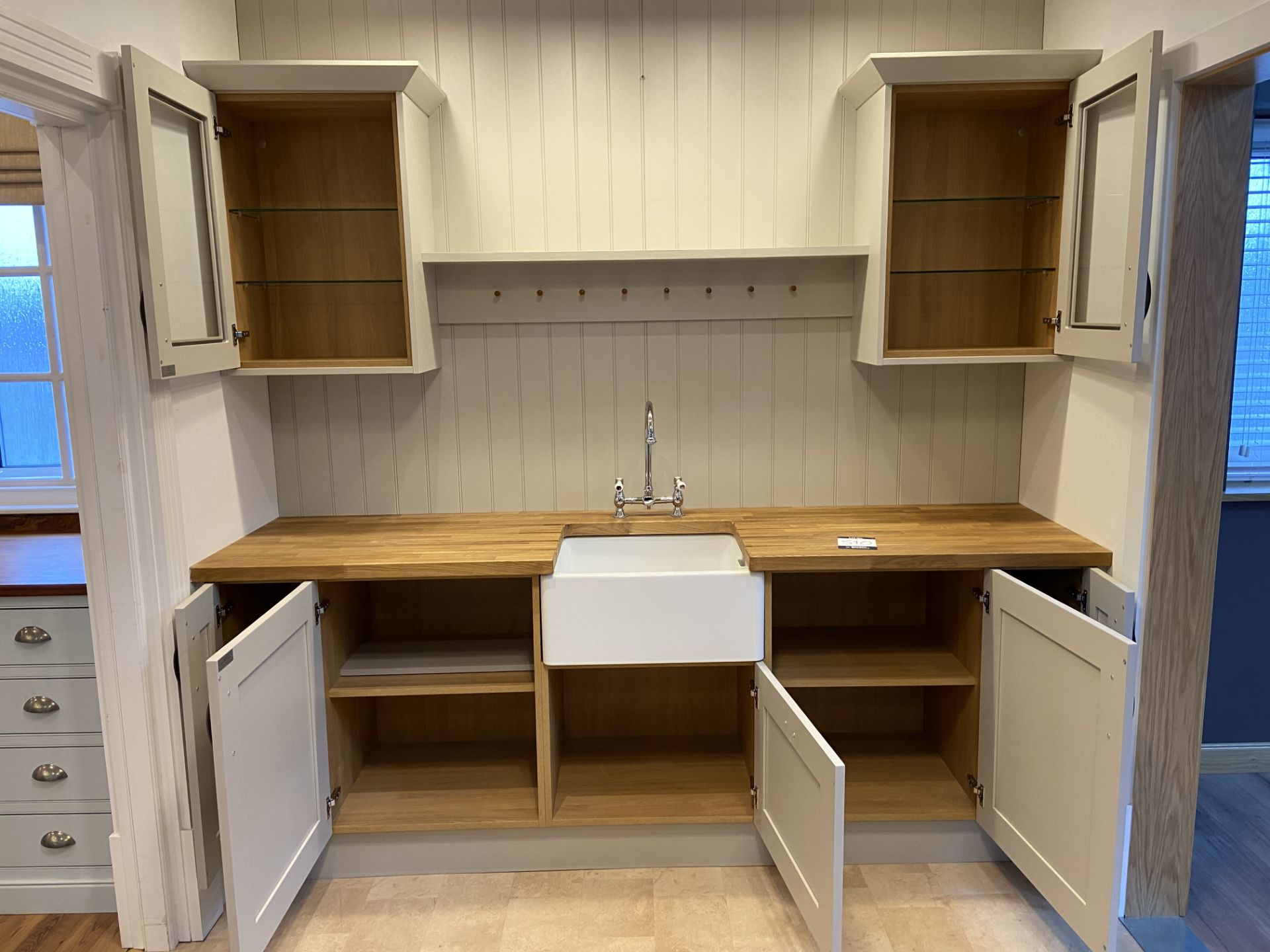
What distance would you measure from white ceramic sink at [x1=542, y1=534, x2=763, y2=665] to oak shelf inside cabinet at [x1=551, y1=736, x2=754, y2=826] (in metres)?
0.46

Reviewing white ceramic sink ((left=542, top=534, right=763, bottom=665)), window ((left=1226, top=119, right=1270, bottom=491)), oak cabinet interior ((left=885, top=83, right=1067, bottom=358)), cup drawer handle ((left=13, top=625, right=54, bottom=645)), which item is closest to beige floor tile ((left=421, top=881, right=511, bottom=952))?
white ceramic sink ((left=542, top=534, right=763, bottom=665))

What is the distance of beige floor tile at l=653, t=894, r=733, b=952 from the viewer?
87.3 inches

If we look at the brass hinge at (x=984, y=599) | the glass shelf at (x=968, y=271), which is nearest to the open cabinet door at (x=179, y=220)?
the glass shelf at (x=968, y=271)

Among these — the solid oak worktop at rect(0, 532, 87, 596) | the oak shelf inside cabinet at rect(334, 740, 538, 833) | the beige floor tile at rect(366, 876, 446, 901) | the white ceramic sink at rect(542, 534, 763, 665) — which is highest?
the solid oak worktop at rect(0, 532, 87, 596)

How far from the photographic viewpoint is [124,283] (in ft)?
6.52

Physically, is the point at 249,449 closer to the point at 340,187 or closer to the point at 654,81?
the point at 340,187

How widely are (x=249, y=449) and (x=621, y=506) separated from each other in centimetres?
109

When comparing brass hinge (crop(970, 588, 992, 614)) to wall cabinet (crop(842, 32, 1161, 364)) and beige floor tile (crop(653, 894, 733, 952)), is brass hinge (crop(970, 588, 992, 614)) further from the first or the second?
beige floor tile (crop(653, 894, 733, 952))

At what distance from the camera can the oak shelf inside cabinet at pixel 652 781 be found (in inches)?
98.4

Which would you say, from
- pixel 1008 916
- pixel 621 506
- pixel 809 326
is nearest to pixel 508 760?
pixel 621 506

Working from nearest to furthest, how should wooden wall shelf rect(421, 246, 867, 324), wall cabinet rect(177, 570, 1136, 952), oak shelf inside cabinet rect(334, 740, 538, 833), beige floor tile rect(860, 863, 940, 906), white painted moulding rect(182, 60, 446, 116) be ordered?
1. wall cabinet rect(177, 570, 1136, 952)
2. white painted moulding rect(182, 60, 446, 116)
3. beige floor tile rect(860, 863, 940, 906)
4. oak shelf inside cabinet rect(334, 740, 538, 833)
5. wooden wall shelf rect(421, 246, 867, 324)

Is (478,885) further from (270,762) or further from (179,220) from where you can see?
(179,220)

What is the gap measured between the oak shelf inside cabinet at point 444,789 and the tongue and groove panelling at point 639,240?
767 millimetres

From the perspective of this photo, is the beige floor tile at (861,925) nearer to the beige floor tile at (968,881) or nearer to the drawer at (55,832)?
the beige floor tile at (968,881)
